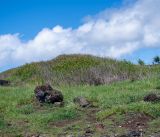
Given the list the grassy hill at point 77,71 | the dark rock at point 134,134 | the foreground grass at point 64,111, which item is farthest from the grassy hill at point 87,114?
the grassy hill at point 77,71

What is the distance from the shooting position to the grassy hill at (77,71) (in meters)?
20.8

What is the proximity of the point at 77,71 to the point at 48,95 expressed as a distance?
38.0ft

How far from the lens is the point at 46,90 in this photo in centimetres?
1317

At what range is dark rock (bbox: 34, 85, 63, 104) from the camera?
42.3 ft

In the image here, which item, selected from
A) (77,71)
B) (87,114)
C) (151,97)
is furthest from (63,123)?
(77,71)

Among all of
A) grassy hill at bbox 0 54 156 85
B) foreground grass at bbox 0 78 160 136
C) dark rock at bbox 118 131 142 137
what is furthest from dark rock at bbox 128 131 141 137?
grassy hill at bbox 0 54 156 85

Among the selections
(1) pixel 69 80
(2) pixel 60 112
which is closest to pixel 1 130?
(2) pixel 60 112

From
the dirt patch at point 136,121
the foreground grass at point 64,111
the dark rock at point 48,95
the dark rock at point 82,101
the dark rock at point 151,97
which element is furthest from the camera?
the dark rock at point 48,95

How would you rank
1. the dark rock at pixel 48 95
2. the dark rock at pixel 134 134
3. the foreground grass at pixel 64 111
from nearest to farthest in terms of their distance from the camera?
1. the dark rock at pixel 134 134
2. the foreground grass at pixel 64 111
3. the dark rock at pixel 48 95

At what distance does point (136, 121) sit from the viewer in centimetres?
1026

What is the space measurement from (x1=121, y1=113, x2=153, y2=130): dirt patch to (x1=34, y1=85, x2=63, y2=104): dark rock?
279 cm

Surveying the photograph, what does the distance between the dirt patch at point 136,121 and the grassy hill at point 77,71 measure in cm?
861

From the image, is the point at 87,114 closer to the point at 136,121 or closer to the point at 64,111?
the point at 64,111

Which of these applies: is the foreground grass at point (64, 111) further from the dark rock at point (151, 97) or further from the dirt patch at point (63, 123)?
the dark rock at point (151, 97)
